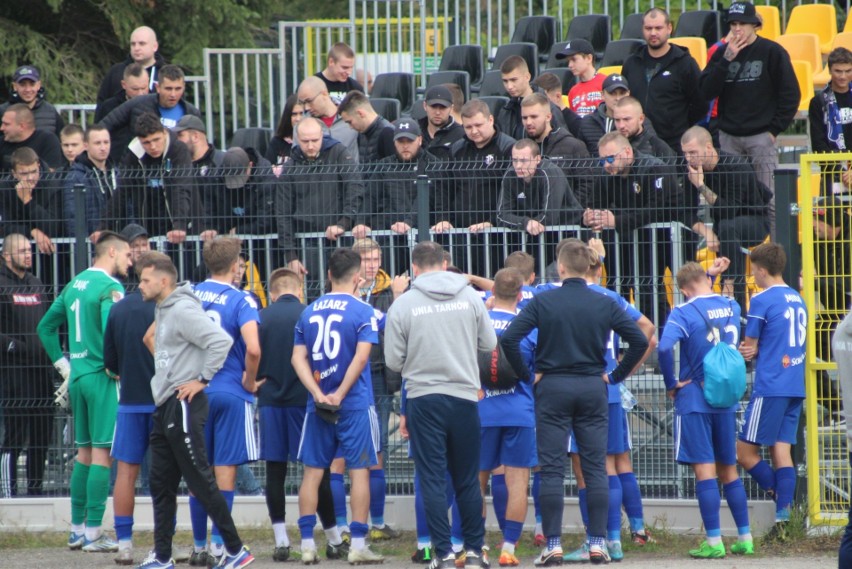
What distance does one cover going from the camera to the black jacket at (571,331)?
8367 mm

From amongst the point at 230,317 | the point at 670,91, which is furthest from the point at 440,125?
the point at 230,317

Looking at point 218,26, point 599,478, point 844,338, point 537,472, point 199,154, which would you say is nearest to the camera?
point 844,338

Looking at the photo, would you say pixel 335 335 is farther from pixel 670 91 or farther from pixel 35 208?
pixel 670 91

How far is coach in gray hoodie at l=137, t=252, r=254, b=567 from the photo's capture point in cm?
822

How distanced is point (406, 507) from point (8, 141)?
5.29 metres

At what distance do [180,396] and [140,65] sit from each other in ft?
18.5

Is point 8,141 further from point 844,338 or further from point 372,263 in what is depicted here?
point 844,338

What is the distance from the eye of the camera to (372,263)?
32.0 ft

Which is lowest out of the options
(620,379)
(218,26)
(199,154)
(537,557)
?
(537,557)

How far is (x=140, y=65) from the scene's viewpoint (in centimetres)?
1288

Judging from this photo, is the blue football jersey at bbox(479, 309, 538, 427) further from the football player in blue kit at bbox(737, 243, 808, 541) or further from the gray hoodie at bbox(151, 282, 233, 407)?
the gray hoodie at bbox(151, 282, 233, 407)

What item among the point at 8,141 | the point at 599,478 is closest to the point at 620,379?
the point at 599,478

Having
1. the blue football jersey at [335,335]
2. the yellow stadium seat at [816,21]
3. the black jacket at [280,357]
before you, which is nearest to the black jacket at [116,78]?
the black jacket at [280,357]

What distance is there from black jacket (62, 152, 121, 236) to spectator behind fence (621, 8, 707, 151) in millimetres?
5049
